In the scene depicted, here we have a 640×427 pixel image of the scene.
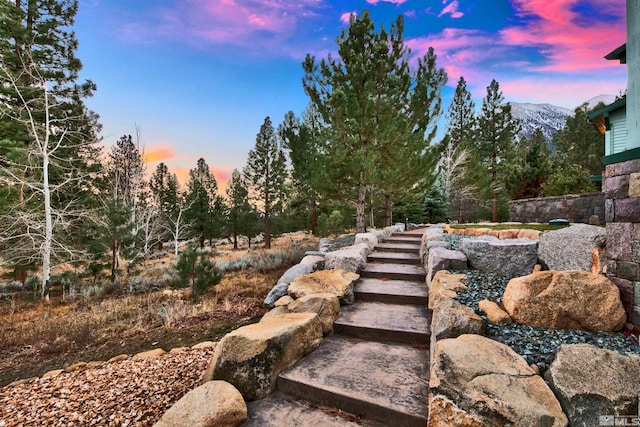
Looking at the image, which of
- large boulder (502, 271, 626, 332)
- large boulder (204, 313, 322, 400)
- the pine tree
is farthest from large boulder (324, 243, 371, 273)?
the pine tree

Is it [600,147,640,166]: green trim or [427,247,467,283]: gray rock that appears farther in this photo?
[427,247,467,283]: gray rock

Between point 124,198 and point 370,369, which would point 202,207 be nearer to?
point 124,198

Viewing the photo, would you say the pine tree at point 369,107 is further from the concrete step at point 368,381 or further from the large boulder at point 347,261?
the concrete step at point 368,381

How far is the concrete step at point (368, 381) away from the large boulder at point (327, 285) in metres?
0.94

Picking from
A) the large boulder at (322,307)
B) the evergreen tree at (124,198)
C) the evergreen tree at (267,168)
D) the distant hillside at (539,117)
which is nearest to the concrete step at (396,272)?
the large boulder at (322,307)

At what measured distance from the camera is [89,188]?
12.7 m

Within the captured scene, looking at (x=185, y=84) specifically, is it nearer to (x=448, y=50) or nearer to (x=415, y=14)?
(x=415, y=14)

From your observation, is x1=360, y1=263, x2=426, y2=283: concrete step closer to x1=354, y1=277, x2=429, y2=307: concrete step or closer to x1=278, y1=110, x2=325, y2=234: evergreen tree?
x1=354, y1=277, x2=429, y2=307: concrete step

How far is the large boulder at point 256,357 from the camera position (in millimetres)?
2270

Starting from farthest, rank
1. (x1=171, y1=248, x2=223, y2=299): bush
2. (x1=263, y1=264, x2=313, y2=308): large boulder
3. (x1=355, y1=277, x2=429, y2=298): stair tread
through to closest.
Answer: (x1=171, y1=248, x2=223, y2=299): bush → (x1=263, y1=264, x2=313, y2=308): large boulder → (x1=355, y1=277, x2=429, y2=298): stair tread

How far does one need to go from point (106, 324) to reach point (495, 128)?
80.3 feet

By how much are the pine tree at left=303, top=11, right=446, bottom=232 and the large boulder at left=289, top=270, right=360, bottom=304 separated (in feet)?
15.7

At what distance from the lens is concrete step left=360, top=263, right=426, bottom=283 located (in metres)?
4.71

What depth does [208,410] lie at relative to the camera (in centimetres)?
191
